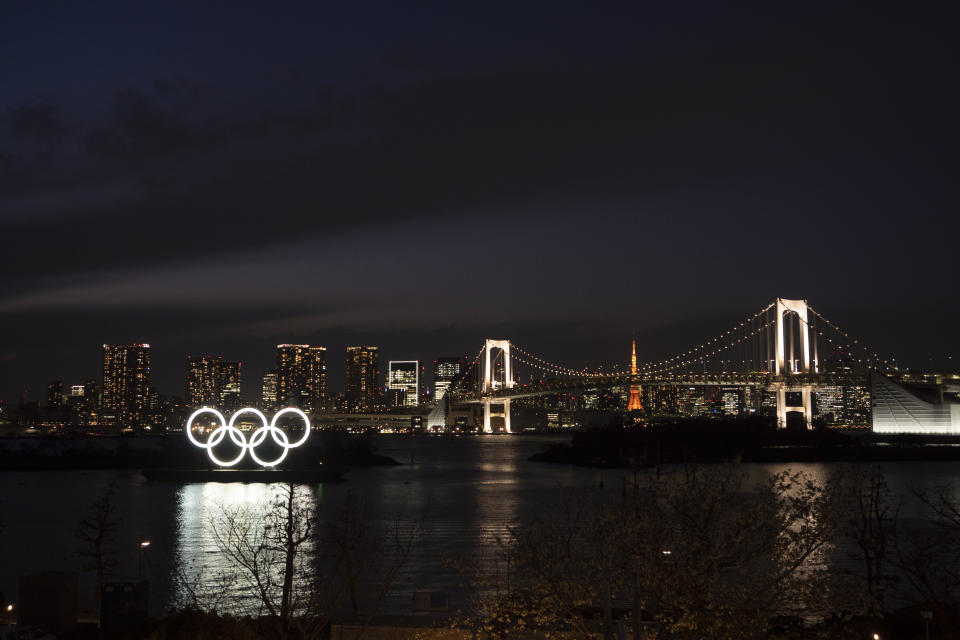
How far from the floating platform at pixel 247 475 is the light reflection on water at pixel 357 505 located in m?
1.11

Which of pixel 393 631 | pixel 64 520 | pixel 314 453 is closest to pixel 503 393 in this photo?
pixel 314 453

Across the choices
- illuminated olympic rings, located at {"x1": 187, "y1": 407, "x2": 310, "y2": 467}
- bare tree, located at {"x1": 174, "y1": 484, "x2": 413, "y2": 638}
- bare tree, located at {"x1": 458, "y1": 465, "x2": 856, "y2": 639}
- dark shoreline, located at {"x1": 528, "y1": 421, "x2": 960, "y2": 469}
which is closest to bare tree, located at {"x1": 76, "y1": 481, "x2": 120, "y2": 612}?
bare tree, located at {"x1": 174, "y1": 484, "x2": 413, "y2": 638}

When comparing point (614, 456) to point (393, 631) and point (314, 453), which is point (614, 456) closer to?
point (314, 453)

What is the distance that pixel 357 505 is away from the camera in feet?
84.6

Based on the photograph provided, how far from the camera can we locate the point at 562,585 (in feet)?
22.3

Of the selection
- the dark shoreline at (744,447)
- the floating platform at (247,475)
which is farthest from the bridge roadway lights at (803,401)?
the floating platform at (247,475)

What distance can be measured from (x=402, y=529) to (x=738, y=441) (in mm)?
37380

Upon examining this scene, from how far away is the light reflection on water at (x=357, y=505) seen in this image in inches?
690

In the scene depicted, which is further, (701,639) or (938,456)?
(938,456)

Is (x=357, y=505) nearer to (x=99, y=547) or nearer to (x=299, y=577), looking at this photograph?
(x=299, y=577)

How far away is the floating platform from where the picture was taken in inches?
1507

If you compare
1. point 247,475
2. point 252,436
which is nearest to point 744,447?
point 252,436

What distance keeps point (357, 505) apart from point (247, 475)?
15503mm

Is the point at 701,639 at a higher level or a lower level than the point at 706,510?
lower
